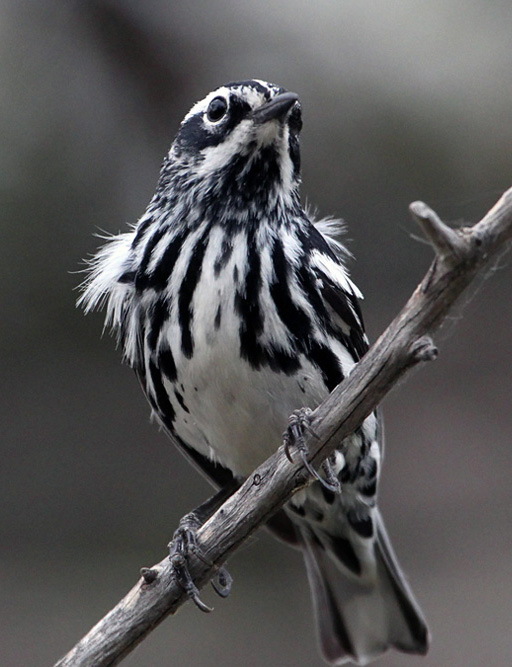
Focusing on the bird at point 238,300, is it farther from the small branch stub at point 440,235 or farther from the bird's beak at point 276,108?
the small branch stub at point 440,235

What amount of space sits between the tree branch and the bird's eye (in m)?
1.36

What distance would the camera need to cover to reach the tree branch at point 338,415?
255cm

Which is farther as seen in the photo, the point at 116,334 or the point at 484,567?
the point at 484,567

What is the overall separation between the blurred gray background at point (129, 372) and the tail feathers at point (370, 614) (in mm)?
2122

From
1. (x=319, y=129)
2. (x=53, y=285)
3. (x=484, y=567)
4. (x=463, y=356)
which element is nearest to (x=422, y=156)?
(x=319, y=129)

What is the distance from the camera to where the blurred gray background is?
19.5ft

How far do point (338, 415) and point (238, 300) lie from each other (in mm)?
721

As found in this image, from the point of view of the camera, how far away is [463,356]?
295 inches

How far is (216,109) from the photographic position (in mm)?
3785

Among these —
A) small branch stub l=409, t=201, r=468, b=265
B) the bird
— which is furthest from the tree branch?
the bird

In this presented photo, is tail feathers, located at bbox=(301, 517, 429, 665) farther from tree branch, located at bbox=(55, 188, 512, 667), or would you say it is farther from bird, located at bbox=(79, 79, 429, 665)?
tree branch, located at bbox=(55, 188, 512, 667)

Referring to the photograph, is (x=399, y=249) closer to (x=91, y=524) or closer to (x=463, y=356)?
(x=463, y=356)

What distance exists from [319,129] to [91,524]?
3146mm

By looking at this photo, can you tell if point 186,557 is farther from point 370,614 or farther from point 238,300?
point 370,614
